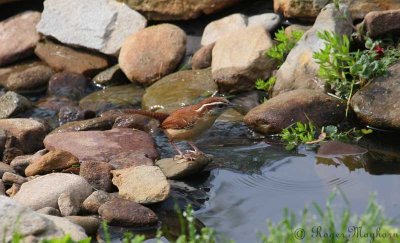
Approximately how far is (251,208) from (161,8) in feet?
14.7

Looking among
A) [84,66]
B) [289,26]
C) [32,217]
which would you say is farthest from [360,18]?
[32,217]

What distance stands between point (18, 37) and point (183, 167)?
4.79 m

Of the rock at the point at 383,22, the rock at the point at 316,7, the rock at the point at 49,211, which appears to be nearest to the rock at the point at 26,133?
the rock at the point at 49,211

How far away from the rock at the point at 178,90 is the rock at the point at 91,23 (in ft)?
3.55

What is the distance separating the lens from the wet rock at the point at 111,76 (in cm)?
1010

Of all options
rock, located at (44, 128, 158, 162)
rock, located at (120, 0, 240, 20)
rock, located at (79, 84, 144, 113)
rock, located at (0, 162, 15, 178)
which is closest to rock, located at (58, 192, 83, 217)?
rock, located at (44, 128, 158, 162)

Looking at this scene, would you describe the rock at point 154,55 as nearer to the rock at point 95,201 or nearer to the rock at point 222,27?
the rock at point 222,27

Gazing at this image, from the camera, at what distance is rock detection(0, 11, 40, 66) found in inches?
425

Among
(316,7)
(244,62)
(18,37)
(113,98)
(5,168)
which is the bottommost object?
(113,98)

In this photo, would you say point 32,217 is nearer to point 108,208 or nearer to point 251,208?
point 108,208

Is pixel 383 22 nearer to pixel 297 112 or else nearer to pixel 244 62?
pixel 297 112

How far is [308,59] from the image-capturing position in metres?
8.47

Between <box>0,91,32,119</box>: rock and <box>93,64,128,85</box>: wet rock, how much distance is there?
40.7 inches

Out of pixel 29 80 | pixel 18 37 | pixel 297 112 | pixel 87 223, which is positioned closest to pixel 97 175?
pixel 87 223
